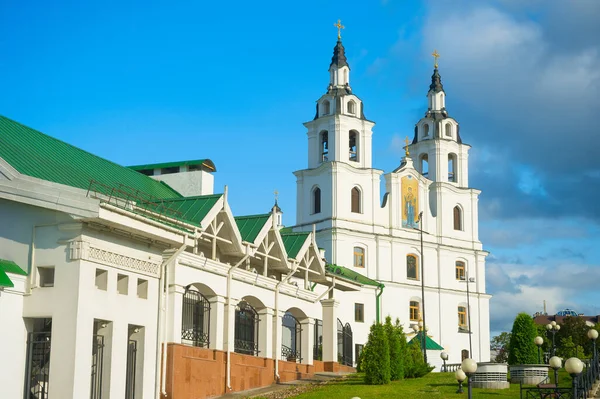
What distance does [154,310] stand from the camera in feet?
83.5

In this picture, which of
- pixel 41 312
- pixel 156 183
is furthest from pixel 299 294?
pixel 41 312

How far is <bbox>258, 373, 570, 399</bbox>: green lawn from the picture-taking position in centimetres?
2886

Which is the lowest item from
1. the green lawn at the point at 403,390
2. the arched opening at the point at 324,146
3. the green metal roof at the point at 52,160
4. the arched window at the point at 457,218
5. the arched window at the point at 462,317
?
the green lawn at the point at 403,390

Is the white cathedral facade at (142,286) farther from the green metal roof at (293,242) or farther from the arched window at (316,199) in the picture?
the arched window at (316,199)

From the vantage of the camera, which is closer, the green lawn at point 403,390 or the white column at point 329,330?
the green lawn at point 403,390

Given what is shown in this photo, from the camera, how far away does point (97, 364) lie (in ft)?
77.0

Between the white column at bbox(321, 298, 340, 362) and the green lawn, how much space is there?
11.7 feet

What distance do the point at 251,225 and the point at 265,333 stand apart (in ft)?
12.6

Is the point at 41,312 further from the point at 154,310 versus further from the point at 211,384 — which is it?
the point at 211,384

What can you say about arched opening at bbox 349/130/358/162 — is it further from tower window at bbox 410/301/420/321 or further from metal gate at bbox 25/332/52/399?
metal gate at bbox 25/332/52/399

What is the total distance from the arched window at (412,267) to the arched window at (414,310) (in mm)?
2027

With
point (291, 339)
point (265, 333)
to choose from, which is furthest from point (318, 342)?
point (265, 333)

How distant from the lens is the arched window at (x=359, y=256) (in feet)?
228

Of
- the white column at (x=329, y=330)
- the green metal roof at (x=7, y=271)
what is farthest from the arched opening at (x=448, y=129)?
the green metal roof at (x=7, y=271)
